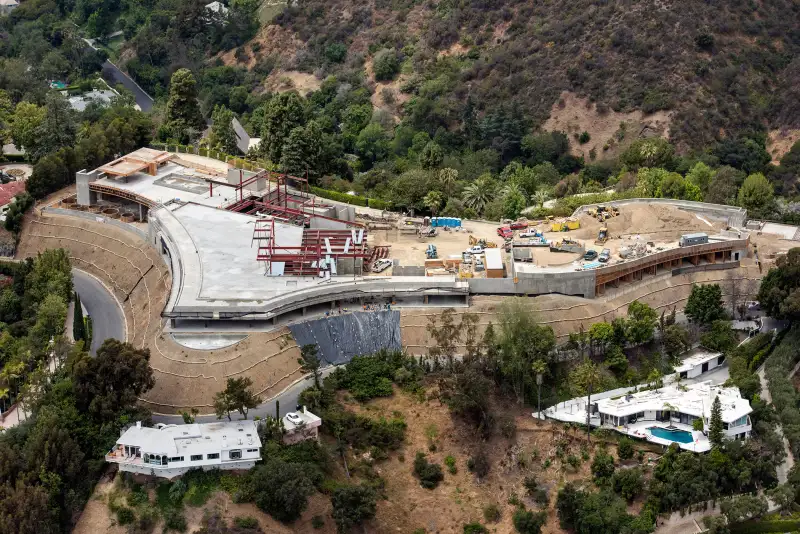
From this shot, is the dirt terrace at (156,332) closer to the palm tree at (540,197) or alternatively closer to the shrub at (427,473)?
the shrub at (427,473)

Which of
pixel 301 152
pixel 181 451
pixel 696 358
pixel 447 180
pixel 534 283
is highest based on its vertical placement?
pixel 301 152

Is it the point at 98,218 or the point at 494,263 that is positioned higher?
the point at 98,218

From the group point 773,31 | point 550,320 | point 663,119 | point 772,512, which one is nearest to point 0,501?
point 550,320

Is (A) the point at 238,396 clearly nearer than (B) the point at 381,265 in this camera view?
Yes

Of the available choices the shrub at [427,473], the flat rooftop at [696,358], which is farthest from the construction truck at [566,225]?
the shrub at [427,473]

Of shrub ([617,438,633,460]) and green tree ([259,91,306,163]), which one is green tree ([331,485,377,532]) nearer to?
shrub ([617,438,633,460])

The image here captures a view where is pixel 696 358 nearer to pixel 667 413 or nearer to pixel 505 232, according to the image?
pixel 667 413

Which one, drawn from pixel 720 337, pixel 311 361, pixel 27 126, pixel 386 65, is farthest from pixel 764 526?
pixel 386 65
